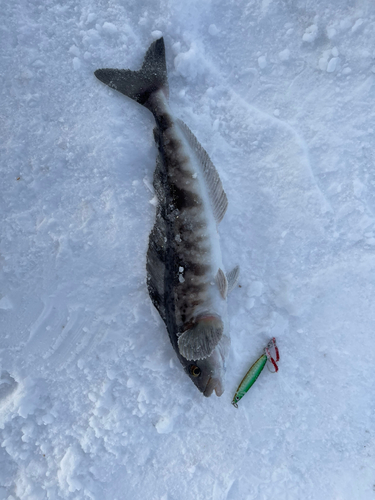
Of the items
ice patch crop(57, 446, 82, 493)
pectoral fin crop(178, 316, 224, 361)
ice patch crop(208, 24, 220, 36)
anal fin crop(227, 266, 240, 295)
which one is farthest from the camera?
ice patch crop(208, 24, 220, 36)

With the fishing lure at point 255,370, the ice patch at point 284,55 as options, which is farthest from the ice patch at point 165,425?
the ice patch at point 284,55

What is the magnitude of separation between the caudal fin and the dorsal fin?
1.34 ft

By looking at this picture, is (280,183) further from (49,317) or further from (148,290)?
(49,317)

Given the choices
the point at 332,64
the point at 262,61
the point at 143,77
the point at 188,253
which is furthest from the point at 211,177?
the point at 332,64

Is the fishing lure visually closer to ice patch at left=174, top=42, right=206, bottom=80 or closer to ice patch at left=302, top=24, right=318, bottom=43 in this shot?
ice patch at left=174, top=42, right=206, bottom=80

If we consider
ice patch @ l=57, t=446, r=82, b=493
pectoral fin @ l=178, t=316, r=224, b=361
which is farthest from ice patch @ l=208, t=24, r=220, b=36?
ice patch @ l=57, t=446, r=82, b=493

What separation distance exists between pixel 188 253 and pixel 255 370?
4.03ft

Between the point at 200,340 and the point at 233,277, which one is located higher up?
the point at 233,277

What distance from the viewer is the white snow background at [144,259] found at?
2898 millimetres

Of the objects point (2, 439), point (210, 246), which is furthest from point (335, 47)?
point (2, 439)

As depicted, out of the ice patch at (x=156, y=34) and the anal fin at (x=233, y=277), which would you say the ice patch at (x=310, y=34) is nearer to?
the ice patch at (x=156, y=34)

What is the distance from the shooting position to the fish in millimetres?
2678

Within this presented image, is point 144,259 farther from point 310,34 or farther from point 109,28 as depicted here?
point 310,34

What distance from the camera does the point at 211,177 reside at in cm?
284
